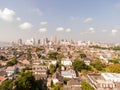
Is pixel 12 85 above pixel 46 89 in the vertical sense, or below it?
above

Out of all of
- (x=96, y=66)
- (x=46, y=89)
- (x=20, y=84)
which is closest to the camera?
(x=20, y=84)

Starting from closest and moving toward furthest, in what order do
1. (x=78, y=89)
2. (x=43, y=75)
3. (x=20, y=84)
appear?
(x=20, y=84) < (x=78, y=89) < (x=43, y=75)

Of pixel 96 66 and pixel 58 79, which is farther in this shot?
pixel 96 66

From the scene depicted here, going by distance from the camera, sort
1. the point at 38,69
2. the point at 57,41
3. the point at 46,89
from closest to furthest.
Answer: the point at 46,89, the point at 38,69, the point at 57,41

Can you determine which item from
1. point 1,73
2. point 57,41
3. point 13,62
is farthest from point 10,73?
point 57,41

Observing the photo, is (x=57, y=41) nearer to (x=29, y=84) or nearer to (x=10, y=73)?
(x=10, y=73)

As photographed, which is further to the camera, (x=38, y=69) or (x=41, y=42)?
(x=41, y=42)

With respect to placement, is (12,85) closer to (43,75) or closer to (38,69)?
(43,75)

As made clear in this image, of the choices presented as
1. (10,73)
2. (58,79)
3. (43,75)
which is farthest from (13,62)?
(58,79)

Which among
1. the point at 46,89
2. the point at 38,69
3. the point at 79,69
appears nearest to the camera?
the point at 46,89
